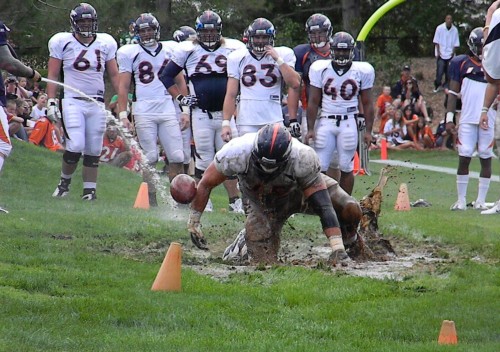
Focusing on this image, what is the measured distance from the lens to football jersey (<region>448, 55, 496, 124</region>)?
1379 cm

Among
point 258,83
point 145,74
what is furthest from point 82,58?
point 258,83

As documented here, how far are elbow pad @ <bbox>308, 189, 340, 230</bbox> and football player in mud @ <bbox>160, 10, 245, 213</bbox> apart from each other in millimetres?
3796

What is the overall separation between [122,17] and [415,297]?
16.7m

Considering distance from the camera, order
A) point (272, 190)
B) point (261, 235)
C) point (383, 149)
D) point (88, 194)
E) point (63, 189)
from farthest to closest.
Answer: point (383, 149) < point (63, 189) < point (88, 194) < point (261, 235) < point (272, 190)

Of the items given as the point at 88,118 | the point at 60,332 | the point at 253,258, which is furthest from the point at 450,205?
the point at 60,332

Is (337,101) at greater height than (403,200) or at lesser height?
greater

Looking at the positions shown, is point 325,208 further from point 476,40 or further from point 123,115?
point 476,40

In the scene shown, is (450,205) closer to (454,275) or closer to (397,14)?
(454,275)

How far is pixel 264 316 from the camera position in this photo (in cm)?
657

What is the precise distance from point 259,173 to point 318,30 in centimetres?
460

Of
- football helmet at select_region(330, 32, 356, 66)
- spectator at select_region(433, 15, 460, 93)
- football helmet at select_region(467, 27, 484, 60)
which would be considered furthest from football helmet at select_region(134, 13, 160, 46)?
spectator at select_region(433, 15, 460, 93)

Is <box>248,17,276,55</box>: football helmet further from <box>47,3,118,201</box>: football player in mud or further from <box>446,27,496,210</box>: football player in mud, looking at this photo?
<box>446,27,496,210</box>: football player in mud

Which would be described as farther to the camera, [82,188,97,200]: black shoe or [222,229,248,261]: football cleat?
[82,188,97,200]: black shoe

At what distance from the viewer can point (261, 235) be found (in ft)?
28.7
